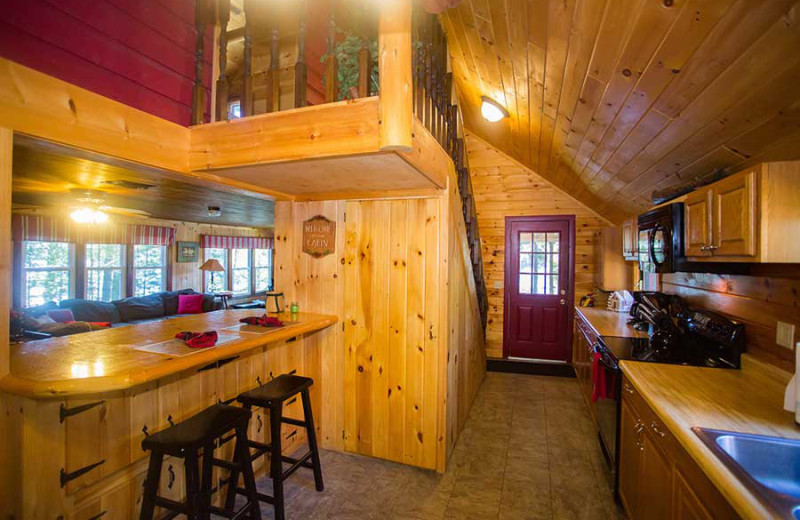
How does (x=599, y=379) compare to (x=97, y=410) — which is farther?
(x=599, y=379)

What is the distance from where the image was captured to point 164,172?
203cm

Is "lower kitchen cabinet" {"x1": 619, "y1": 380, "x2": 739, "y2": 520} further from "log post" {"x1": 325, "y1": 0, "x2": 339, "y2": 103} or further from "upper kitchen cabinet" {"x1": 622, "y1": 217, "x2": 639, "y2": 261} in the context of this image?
"log post" {"x1": 325, "y1": 0, "x2": 339, "y2": 103}

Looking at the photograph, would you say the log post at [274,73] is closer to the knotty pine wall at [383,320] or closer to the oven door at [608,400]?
the knotty pine wall at [383,320]

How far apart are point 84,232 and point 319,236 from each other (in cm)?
498

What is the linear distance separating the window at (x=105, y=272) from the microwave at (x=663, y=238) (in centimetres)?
731

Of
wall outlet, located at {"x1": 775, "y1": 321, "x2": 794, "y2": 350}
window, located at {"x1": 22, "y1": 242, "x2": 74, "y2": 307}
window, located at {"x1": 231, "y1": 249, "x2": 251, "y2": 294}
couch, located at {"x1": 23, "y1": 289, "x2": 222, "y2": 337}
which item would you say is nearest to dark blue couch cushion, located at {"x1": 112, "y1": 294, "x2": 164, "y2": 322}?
couch, located at {"x1": 23, "y1": 289, "x2": 222, "y2": 337}

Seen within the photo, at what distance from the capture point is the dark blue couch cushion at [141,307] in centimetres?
590

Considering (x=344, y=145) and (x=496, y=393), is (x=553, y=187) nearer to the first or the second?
(x=496, y=393)

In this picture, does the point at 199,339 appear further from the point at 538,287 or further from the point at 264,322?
the point at 538,287

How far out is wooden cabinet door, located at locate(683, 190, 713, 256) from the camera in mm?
1845

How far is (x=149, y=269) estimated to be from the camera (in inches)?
266

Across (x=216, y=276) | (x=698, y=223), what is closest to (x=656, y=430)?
(x=698, y=223)

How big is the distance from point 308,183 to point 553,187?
3.82 meters

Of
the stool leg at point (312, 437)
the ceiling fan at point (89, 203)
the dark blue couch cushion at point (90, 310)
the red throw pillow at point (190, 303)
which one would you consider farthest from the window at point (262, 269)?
the stool leg at point (312, 437)
